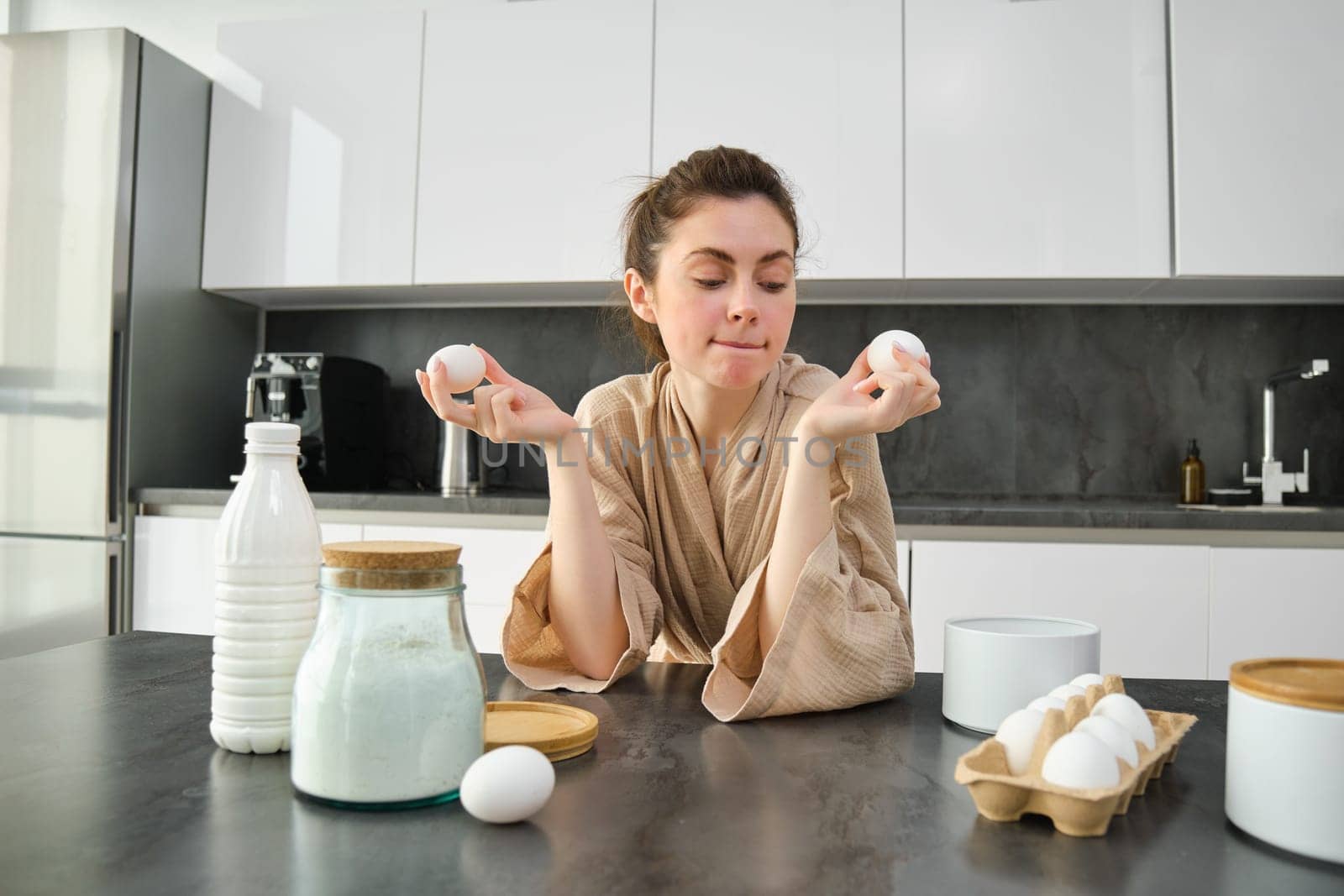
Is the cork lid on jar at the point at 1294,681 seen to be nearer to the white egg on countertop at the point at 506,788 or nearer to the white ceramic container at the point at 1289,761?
the white ceramic container at the point at 1289,761

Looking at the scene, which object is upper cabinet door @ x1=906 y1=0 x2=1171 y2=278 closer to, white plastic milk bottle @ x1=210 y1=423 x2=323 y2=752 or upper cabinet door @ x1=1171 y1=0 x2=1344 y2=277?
upper cabinet door @ x1=1171 y1=0 x2=1344 y2=277

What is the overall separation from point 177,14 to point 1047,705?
3.72m

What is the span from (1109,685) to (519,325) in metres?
2.57

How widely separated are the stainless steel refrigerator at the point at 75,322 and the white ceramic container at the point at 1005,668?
8.10 feet

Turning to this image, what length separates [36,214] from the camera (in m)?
2.65

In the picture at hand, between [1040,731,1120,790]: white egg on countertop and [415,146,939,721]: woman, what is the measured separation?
30 centimetres

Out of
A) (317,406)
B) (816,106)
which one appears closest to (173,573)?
(317,406)

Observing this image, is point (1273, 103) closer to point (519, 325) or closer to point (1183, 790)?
point (519, 325)

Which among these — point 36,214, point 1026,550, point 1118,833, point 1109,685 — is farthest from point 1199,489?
point 36,214

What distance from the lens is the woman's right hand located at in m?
0.96

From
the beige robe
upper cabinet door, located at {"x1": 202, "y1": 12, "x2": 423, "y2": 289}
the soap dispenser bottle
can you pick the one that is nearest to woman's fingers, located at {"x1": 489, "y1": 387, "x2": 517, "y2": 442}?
the beige robe

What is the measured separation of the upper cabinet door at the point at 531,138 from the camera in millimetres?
2682

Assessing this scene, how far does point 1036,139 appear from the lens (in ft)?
8.23

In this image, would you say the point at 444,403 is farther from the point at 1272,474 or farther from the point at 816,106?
the point at 1272,474
